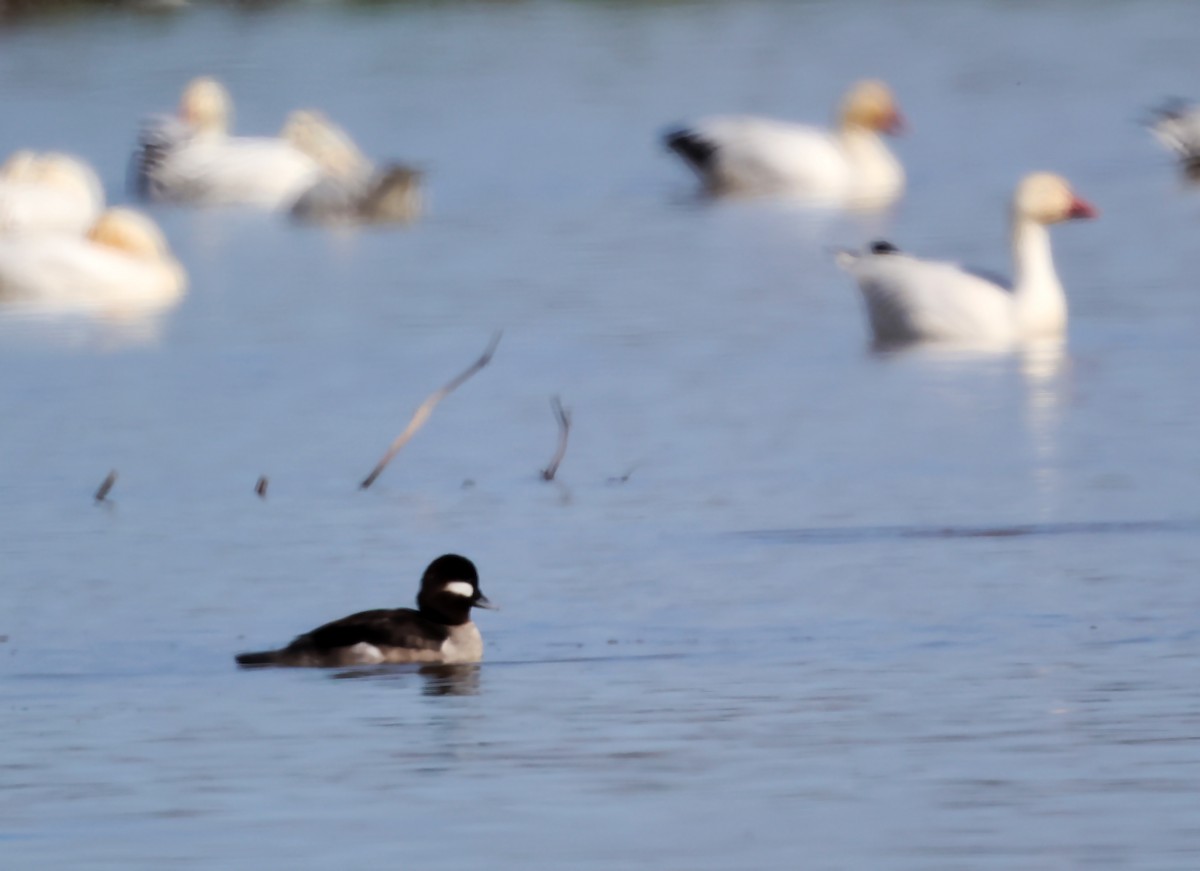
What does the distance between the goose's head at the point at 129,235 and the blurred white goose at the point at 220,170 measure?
517 cm

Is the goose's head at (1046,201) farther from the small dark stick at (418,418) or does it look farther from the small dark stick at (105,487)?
the small dark stick at (105,487)

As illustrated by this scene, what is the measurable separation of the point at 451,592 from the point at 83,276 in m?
10.3

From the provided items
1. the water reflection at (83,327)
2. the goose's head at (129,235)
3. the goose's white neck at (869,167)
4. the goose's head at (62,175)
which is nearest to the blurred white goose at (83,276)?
the goose's head at (129,235)

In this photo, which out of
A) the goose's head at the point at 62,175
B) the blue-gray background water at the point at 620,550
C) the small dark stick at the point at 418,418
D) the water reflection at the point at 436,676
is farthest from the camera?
the goose's head at the point at 62,175

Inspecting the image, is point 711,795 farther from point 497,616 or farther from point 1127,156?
point 1127,156

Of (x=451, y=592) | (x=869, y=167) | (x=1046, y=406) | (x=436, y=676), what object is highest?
(x=451, y=592)

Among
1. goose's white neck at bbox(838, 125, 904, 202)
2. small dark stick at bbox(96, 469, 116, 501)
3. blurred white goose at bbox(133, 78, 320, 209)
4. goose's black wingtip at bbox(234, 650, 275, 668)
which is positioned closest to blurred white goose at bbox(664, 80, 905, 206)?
goose's white neck at bbox(838, 125, 904, 202)

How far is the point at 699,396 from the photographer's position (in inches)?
529

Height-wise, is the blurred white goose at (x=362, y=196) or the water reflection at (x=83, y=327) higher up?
the water reflection at (x=83, y=327)

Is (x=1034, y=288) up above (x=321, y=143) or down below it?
above

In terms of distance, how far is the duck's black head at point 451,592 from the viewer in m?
8.38

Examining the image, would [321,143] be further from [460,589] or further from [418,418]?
[460,589]

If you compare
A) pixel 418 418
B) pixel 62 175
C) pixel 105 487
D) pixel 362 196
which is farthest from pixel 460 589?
pixel 362 196

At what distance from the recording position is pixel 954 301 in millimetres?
15008
